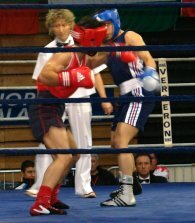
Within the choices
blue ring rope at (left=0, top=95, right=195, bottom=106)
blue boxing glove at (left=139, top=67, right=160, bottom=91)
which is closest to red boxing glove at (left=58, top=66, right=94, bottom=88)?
blue boxing glove at (left=139, top=67, right=160, bottom=91)

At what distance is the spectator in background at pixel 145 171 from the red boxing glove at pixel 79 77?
2574 millimetres

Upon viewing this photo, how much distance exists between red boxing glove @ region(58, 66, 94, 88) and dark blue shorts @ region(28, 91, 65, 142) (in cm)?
53

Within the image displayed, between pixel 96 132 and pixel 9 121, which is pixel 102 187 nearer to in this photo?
pixel 9 121

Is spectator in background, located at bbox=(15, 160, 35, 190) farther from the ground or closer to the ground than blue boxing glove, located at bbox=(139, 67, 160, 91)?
closer to the ground

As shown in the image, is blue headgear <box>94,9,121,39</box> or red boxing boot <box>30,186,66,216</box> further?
blue headgear <box>94,9,121,39</box>

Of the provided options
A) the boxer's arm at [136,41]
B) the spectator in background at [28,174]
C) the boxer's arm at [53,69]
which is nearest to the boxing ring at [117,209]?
the spectator in background at [28,174]

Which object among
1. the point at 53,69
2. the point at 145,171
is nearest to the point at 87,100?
the point at 53,69

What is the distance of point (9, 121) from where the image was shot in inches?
277

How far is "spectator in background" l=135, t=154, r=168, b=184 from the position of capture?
634 cm

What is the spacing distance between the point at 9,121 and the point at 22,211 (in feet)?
8.75

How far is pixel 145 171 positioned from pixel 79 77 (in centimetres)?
273

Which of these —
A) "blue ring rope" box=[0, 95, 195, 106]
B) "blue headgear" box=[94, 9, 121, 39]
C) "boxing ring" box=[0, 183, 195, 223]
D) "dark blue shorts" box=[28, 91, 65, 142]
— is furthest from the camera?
"blue headgear" box=[94, 9, 121, 39]

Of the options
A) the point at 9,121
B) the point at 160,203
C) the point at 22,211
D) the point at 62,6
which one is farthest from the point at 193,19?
the point at 62,6

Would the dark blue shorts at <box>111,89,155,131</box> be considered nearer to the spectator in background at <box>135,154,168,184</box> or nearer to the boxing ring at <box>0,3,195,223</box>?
the boxing ring at <box>0,3,195,223</box>
